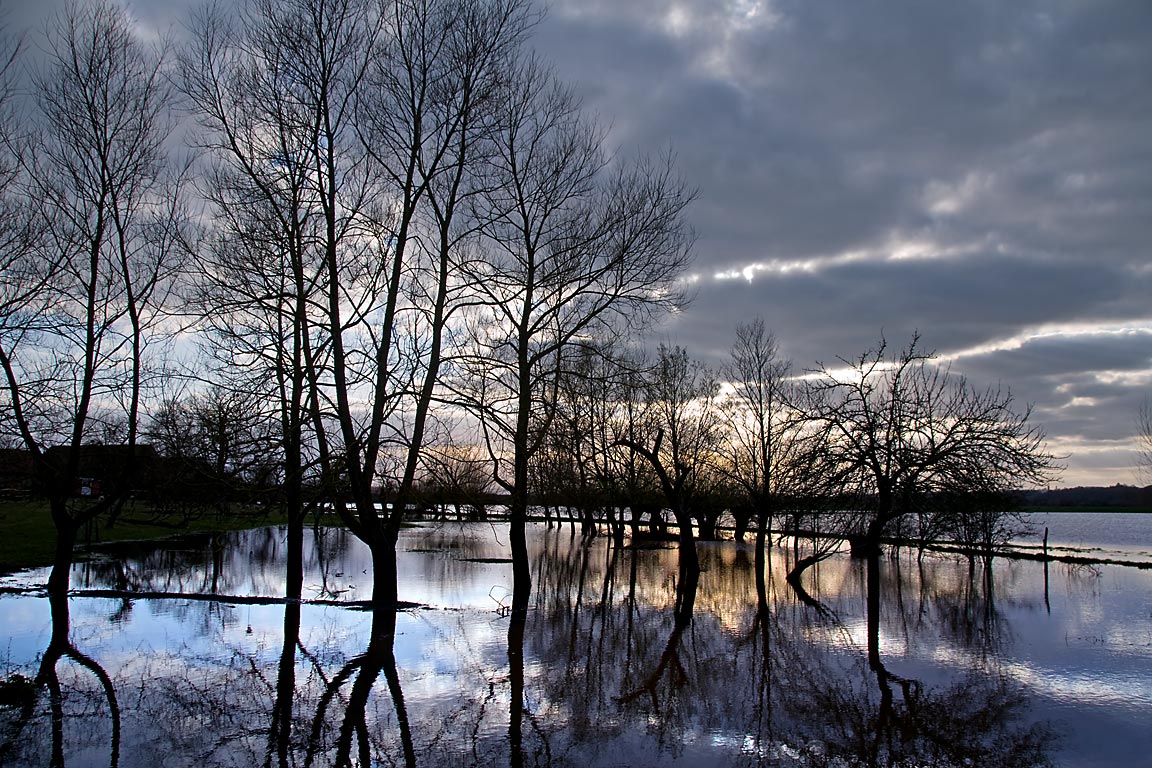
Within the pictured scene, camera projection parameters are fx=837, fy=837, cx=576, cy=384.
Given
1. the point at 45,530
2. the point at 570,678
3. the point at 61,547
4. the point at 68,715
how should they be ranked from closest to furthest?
the point at 68,715
the point at 570,678
the point at 61,547
the point at 45,530

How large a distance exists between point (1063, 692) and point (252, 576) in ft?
77.9

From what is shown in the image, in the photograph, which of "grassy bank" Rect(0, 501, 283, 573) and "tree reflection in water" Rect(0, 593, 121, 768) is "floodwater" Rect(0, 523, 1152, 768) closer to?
"tree reflection in water" Rect(0, 593, 121, 768)

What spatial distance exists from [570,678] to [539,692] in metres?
1.19

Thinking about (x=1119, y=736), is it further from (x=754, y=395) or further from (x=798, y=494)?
(x=754, y=395)

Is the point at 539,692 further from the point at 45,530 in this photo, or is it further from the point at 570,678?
the point at 45,530

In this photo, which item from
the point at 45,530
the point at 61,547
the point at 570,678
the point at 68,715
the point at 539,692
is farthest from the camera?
the point at 45,530

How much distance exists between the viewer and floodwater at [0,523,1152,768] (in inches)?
366

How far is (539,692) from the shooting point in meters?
12.0

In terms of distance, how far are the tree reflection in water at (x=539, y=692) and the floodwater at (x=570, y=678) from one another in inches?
2.1

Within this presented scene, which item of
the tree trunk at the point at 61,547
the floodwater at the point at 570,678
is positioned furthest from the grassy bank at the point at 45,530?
the floodwater at the point at 570,678

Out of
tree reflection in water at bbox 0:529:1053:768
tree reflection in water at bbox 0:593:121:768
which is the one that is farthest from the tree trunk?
tree reflection in water at bbox 0:593:121:768

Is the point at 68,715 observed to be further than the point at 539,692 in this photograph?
No

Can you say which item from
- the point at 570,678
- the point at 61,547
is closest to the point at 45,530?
the point at 61,547

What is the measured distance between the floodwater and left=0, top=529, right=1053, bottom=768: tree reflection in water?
0.17 ft
